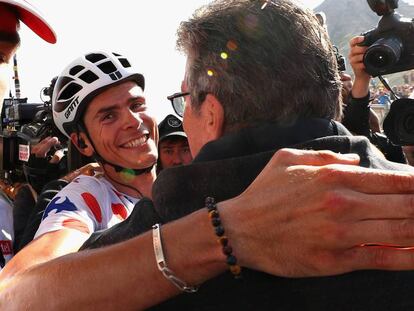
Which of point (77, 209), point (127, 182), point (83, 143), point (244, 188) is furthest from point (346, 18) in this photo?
point (244, 188)

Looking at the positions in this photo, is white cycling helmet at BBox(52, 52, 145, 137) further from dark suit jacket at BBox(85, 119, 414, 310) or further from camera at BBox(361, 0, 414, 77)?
dark suit jacket at BBox(85, 119, 414, 310)

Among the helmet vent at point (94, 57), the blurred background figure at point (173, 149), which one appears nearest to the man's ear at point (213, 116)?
the helmet vent at point (94, 57)

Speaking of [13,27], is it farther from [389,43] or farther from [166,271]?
[389,43]

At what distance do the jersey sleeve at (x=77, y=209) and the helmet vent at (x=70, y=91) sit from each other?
0.73 m

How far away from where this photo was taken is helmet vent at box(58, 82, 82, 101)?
3623 mm

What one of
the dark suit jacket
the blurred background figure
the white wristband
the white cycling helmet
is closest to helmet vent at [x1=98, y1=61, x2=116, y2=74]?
the white cycling helmet

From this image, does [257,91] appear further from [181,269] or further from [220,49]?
[181,269]

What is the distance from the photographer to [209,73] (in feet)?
5.49

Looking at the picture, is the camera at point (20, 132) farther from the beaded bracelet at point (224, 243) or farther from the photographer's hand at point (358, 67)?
the beaded bracelet at point (224, 243)

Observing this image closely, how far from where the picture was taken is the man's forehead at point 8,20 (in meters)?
2.38

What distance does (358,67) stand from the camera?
3496mm

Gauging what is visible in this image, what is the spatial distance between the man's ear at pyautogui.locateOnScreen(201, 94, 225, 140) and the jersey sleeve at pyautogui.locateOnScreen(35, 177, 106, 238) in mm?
1147

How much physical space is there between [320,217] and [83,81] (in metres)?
2.73

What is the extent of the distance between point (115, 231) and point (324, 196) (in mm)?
737
